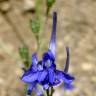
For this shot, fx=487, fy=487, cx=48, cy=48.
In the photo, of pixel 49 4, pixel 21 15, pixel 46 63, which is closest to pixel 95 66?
pixel 21 15

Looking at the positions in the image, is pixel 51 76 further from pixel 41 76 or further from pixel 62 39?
pixel 62 39

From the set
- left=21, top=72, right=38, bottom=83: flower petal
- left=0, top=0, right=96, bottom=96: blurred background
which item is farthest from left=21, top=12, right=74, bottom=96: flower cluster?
left=0, top=0, right=96, bottom=96: blurred background

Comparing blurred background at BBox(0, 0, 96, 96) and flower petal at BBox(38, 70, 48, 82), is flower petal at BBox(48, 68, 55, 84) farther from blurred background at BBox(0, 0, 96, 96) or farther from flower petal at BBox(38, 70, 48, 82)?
blurred background at BBox(0, 0, 96, 96)

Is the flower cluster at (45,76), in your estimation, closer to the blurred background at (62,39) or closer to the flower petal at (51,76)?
the flower petal at (51,76)

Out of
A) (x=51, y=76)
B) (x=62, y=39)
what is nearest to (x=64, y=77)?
(x=51, y=76)

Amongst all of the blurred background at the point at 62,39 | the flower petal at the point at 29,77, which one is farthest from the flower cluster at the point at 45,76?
the blurred background at the point at 62,39

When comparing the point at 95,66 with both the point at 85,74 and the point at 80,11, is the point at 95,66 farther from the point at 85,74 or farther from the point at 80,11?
the point at 80,11
